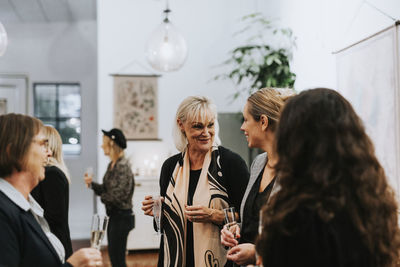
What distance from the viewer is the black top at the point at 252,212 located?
175 cm

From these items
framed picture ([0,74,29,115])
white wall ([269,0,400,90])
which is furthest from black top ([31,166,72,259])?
framed picture ([0,74,29,115])

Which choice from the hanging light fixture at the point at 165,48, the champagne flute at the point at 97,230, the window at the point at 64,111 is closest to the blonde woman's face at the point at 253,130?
the champagne flute at the point at 97,230

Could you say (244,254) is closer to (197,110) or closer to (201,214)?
(201,214)

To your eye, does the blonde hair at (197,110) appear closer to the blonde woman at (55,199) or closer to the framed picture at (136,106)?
the blonde woman at (55,199)

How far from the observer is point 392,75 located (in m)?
2.42

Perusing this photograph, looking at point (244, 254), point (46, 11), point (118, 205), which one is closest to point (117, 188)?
point (118, 205)

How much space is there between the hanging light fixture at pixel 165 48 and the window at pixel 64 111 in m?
3.42

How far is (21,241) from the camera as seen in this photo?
132 cm

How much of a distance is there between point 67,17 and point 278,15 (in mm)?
4002

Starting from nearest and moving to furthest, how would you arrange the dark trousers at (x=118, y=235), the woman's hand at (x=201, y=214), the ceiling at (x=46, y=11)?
the woman's hand at (x=201, y=214)
the dark trousers at (x=118, y=235)
the ceiling at (x=46, y=11)

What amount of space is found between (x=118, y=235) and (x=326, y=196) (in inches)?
118

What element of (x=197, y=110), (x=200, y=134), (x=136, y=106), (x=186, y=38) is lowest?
(x=200, y=134)

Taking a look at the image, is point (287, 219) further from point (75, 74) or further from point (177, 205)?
point (75, 74)

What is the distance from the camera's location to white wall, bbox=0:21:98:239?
722 centimetres
